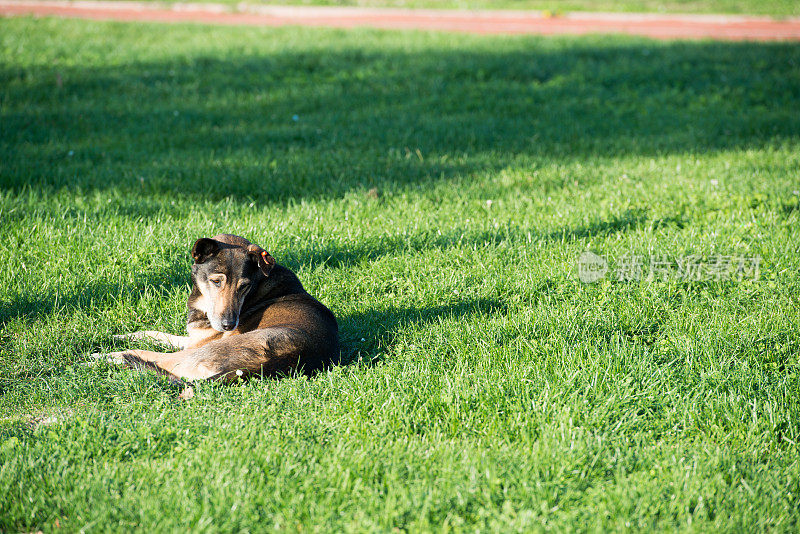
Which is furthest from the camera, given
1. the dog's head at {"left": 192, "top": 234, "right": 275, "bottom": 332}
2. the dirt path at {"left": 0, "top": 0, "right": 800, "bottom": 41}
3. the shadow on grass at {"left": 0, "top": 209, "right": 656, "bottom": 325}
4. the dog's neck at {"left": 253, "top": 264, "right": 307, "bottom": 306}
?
the dirt path at {"left": 0, "top": 0, "right": 800, "bottom": 41}

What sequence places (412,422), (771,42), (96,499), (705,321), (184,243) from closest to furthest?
1. (96,499)
2. (412,422)
3. (705,321)
4. (184,243)
5. (771,42)

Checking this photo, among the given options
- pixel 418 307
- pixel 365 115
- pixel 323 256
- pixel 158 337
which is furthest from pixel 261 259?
pixel 365 115

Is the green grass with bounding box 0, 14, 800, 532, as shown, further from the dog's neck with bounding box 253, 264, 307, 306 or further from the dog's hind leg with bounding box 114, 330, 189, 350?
the dog's neck with bounding box 253, 264, 307, 306

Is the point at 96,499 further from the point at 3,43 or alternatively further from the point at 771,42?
the point at 771,42

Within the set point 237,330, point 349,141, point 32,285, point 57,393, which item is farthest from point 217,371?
point 349,141

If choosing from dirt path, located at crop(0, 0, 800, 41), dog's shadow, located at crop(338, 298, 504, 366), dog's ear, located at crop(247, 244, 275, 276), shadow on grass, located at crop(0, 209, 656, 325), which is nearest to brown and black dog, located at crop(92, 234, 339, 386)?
dog's ear, located at crop(247, 244, 275, 276)

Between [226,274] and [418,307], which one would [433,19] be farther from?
[226,274]

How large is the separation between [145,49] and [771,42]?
43.7 feet

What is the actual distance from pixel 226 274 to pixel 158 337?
79 cm

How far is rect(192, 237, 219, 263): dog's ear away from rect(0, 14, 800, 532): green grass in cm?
76

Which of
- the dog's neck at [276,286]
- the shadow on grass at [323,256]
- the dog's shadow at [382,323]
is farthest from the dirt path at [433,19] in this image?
the dog's neck at [276,286]

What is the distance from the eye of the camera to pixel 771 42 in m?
15.1

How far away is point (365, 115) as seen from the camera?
1001 centimetres

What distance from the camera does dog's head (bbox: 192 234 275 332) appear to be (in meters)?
3.97
